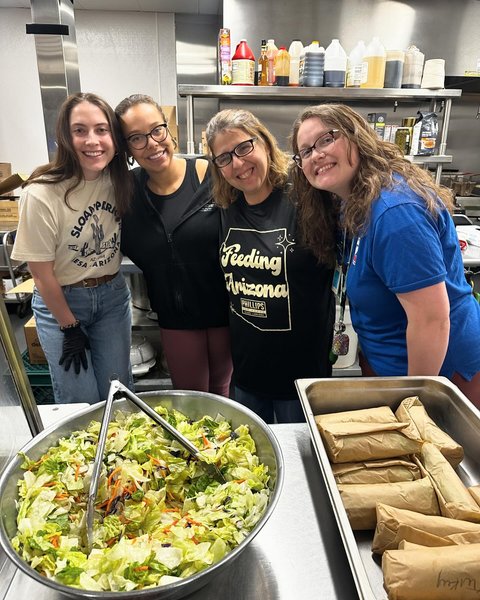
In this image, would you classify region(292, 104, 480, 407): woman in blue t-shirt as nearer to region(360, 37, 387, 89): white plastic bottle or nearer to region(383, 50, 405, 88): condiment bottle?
region(360, 37, 387, 89): white plastic bottle

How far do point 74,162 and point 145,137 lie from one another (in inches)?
12.3

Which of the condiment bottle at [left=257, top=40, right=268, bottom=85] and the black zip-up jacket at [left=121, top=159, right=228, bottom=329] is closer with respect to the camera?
the black zip-up jacket at [left=121, top=159, right=228, bottom=329]

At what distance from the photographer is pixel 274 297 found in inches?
62.7

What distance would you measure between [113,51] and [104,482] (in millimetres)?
4773

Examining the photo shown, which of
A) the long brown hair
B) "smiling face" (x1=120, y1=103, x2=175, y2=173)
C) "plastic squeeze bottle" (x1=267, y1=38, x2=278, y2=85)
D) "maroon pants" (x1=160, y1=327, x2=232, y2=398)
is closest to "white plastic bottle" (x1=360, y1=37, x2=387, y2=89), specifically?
"plastic squeeze bottle" (x1=267, y1=38, x2=278, y2=85)

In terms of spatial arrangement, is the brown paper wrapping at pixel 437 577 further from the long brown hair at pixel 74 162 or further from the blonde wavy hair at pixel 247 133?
the long brown hair at pixel 74 162

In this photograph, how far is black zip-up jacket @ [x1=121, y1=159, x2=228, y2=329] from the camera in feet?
6.00

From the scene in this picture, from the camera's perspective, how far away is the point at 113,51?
4.48 metres

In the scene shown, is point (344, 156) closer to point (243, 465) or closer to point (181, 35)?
point (243, 465)

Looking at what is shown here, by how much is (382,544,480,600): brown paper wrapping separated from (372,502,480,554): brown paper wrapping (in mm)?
56

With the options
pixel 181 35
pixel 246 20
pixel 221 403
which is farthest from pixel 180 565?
pixel 181 35

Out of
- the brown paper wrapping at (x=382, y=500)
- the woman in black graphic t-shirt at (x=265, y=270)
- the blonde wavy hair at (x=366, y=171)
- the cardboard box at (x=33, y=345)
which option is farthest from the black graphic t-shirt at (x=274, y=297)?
the cardboard box at (x=33, y=345)

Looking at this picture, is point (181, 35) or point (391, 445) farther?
point (181, 35)

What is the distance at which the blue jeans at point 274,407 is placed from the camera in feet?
5.88
